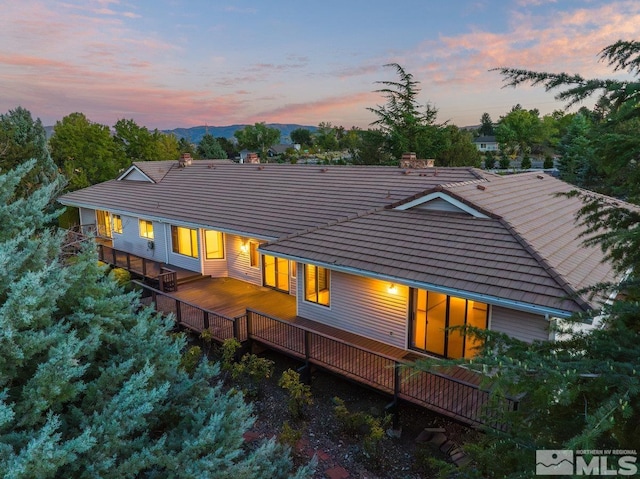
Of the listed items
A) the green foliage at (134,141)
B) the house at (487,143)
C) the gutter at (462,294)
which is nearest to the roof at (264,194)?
the gutter at (462,294)

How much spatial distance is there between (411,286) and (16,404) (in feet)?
23.8

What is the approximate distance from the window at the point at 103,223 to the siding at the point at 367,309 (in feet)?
49.0

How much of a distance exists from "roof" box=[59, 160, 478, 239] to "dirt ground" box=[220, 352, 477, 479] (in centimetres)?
539

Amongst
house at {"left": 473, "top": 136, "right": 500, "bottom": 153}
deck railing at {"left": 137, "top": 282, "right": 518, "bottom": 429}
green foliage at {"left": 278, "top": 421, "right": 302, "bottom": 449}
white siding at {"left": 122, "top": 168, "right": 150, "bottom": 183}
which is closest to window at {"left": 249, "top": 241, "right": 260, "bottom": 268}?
deck railing at {"left": 137, "top": 282, "right": 518, "bottom": 429}

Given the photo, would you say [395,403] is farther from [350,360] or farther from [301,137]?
[301,137]

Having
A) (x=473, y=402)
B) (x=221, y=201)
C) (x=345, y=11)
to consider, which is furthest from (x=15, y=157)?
(x=473, y=402)

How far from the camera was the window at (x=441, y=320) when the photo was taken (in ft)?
29.7

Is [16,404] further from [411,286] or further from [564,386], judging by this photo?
[411,286]

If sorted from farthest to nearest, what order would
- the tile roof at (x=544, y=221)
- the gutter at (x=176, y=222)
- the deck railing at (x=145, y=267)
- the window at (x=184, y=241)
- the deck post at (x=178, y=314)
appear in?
the window at (x=184, y=241), the deck railing at (x=145, y=267), the gutter at (x=176, y=222), the deck post at (x=178, y=314), the tile roof at (x=544, y=221)

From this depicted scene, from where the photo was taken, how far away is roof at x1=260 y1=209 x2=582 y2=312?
25.6 feet

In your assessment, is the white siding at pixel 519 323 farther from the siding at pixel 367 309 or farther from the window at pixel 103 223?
the window at pixel 103 223

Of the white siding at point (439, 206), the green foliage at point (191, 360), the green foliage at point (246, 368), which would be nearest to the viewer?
the green foliage at point (191, 360)

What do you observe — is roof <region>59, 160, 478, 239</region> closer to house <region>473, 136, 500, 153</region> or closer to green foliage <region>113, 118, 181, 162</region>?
green foliage <region>113, 118, 181, 162</region>

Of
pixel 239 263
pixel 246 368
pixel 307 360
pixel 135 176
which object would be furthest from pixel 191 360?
pixel 135 176
